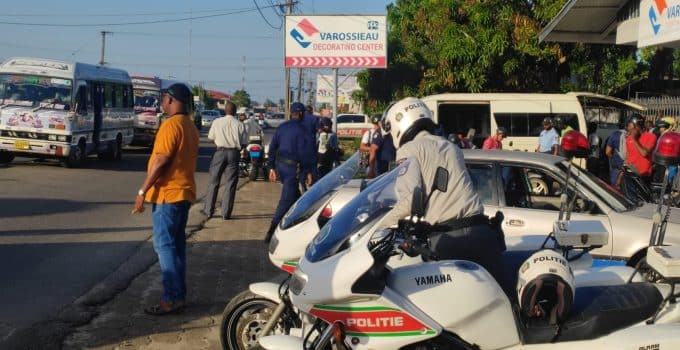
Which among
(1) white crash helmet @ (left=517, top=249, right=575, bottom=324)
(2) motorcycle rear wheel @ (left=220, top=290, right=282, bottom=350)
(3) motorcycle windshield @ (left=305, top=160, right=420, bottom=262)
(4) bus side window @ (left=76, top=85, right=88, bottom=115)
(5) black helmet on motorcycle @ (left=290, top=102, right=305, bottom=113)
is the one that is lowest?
(2) motorcycle rear wheel @ (left=220, top=290, right=282, bottom=350)

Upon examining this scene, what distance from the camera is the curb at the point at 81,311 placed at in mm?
5996

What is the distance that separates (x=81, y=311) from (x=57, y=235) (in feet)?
13.0

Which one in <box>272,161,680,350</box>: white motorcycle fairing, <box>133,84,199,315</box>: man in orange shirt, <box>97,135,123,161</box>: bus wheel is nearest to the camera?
<box>272,161,680,350</box>: white motorcycle fairing

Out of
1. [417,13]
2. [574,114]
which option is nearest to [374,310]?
[574,114]

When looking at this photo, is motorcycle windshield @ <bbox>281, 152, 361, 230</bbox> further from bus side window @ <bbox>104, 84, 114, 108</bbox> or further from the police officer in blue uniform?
bus side window @ <bbox>104, 84, 114, 108</bbox>

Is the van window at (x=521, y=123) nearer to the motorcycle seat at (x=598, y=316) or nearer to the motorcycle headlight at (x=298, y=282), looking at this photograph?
the motorcycle seat at (x=598, y=316)

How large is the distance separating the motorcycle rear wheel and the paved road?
6.13ft

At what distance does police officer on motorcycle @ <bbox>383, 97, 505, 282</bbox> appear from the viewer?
14.7ft

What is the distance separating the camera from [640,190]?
1127 cm

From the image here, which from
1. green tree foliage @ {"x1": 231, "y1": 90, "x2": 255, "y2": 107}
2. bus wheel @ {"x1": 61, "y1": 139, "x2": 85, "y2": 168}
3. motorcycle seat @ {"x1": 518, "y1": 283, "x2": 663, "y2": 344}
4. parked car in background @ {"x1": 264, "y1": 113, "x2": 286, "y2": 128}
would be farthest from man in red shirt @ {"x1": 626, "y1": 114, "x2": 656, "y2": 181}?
green tree foliage @ {"x1": 231, "y1": 90, "x2": 255, "y2": 107}

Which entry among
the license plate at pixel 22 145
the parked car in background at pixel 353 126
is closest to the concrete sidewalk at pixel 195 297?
the license plate at pixel 22 145

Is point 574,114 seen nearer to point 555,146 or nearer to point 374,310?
point 555,146

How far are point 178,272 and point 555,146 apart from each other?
10.0 meters

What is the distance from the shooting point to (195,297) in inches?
296
